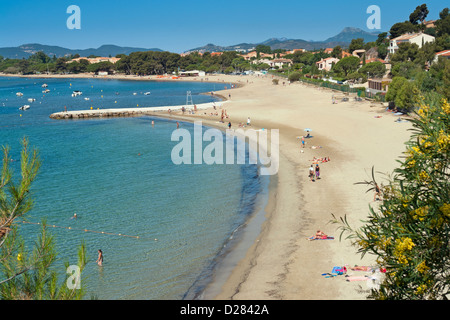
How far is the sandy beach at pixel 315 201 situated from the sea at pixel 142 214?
4.36 ft

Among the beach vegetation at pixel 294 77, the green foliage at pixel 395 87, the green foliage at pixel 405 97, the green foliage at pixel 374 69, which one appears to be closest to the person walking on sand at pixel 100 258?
the green foliage at pixel 405 97

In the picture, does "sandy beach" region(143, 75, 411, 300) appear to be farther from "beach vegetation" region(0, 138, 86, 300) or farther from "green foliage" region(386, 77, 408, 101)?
"beach vegetation" region(0, 138, 86, 300)

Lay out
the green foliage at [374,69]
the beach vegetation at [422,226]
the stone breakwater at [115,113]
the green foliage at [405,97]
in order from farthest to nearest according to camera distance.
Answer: the green foliage at [374,69], the stone breakwater at [115,113], the green foliage at [405,97], the beach vegetation at [422,226]

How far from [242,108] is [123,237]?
49857mm

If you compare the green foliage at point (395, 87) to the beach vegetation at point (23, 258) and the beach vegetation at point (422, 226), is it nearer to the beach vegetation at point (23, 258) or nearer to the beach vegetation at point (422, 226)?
the beach vegetation at point (422, 226)

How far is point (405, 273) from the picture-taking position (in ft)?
25.5

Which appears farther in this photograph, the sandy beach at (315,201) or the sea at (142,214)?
the sea at (142,214)

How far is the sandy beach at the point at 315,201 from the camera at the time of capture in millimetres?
16203

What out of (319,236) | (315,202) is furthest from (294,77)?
(319,236)

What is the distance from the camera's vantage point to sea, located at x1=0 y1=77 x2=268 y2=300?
707 inches

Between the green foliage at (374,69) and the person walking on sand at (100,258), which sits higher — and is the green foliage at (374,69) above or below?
above

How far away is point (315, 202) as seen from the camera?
2522 centimetres

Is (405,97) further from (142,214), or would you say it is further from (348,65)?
(348,65)
